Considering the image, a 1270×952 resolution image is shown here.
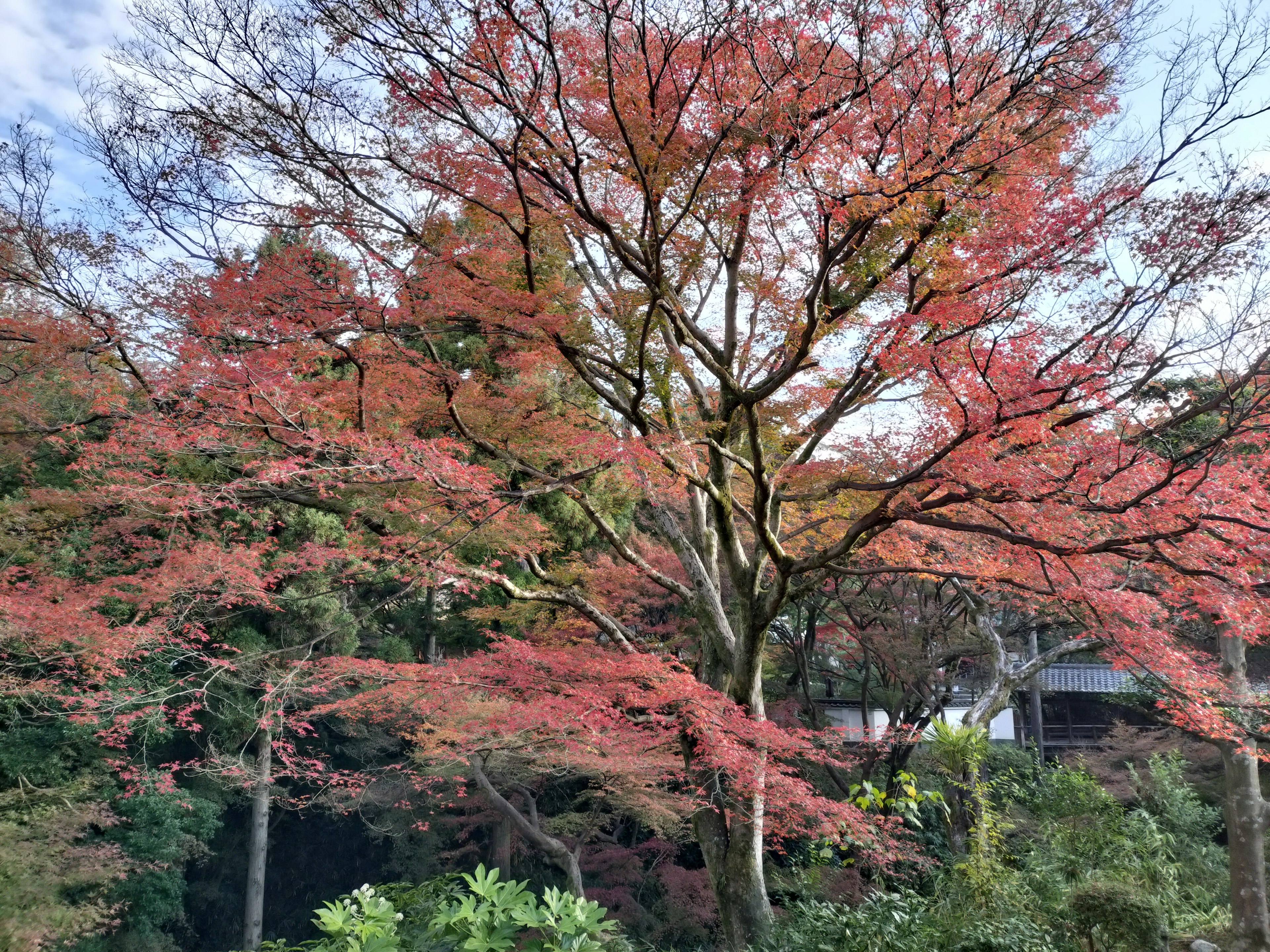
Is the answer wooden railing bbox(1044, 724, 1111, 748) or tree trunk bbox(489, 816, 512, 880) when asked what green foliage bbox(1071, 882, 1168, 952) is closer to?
tree trunk bbox(489, 816, 512, 880)

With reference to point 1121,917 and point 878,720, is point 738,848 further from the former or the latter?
point 878,720

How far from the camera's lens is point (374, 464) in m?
4.96

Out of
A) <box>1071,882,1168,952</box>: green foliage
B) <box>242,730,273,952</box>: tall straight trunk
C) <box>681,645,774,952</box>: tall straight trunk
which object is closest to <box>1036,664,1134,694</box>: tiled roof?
<box>681,645,774,952</box>: tall straight trunk

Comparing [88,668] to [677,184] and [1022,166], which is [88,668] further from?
[1022,166]

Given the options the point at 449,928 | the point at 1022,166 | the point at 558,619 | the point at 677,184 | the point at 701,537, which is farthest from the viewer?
the point at 558,619

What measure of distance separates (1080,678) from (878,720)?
4.31 metres

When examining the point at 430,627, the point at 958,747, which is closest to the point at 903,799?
the point at 958,747

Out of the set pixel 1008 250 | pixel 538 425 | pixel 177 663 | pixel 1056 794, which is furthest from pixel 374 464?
pixel 177 663

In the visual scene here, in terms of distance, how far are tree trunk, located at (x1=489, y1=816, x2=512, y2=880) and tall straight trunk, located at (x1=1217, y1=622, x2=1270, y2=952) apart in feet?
31.2

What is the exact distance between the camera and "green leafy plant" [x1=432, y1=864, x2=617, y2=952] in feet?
8.62

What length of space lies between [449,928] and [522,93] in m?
4.13

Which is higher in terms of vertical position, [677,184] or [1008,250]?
[677,184]

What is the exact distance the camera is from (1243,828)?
6.86m

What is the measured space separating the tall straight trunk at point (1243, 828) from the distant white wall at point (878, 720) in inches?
284
